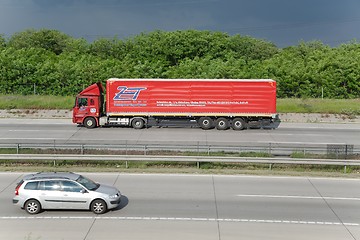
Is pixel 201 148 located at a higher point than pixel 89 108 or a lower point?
lower

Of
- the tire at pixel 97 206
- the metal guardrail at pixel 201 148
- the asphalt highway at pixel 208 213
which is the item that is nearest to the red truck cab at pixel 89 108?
the metal guardrail at pixel 201 148

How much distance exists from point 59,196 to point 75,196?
0.55m

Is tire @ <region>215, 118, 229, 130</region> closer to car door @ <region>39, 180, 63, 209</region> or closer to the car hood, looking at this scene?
the car hood

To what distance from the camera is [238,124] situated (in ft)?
120

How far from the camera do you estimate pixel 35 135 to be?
110 ft

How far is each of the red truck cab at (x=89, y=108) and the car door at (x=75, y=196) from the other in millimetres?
20633

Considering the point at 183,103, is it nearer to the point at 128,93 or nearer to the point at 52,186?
the point at 128,93

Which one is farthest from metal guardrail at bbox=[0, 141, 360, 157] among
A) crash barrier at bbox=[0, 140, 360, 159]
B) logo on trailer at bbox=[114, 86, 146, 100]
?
logo on trailer at bbox=[114, 86, 146, 100]

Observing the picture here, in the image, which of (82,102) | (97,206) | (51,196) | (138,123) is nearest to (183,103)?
(138,123)

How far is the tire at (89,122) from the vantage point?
3716cm

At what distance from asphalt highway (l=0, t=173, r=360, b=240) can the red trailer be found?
1457 centimetres

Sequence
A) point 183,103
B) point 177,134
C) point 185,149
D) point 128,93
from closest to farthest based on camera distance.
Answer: point 185,149 → point 177,134 → point 183,103 → point 128,93

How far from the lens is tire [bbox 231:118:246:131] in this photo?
36688 mm

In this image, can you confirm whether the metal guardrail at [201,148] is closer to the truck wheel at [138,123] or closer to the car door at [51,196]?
the car door at [51,196]
